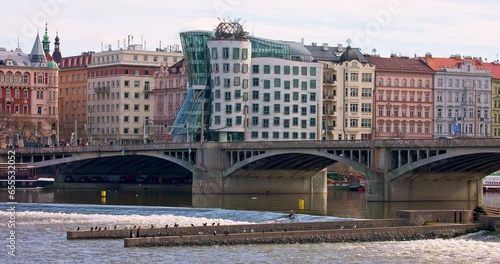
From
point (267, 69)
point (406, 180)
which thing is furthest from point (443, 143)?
point (267, 69)

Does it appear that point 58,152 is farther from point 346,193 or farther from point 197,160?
point 346,193

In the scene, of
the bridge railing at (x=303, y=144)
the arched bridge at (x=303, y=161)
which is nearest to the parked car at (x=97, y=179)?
the arched bridge at (x=303, y=161)

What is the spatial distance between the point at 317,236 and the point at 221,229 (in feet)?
21.5

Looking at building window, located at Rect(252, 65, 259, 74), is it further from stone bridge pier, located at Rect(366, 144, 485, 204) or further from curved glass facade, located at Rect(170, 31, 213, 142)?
stone bridge pier, located at Rect(366, 144, 485, 204)

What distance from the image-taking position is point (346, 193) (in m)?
166

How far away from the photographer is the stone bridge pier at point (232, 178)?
154m

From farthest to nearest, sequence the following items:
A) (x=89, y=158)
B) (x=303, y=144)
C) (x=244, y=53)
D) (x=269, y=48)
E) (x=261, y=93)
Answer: (x=269, y=48) < (x=261, y=93) < (x=244, y=53) < (x=89, y=158) < (x=303, y=144)

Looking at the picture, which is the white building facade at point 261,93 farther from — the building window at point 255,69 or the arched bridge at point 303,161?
the arched bridge at point 303,161

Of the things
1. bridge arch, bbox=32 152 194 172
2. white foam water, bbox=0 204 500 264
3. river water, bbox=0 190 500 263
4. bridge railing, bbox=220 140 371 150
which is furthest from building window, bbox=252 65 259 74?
white foam water, bbox=0 204 500 264

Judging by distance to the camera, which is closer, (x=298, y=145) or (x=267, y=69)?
(x=298, y=145)

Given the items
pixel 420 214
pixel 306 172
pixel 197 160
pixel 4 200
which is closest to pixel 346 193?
pixel 306 172

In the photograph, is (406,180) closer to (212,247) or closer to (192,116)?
(192,116)

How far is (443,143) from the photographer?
12762cm

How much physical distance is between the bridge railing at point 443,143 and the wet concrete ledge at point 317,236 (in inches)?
1106
